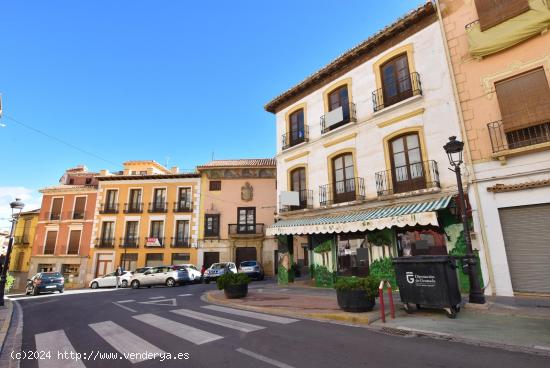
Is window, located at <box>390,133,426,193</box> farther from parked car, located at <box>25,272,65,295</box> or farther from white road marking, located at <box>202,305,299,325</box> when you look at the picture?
parked car, located at <box>25,272,65,295</box>

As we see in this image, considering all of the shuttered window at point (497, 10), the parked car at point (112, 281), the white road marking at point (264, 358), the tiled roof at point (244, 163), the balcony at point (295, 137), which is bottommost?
the parked car at point (112, 281)

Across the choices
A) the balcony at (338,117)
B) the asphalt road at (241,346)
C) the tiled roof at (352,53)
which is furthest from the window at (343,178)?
the asphalt road at (241,346)

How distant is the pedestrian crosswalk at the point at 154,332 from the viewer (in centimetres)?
496

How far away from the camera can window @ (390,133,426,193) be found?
11445mm

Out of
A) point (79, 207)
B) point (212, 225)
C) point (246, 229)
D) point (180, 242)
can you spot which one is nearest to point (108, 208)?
Result: point (79, 207)

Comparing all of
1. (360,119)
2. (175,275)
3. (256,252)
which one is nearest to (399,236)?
(360,119)

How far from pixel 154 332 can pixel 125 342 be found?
77 centimetres

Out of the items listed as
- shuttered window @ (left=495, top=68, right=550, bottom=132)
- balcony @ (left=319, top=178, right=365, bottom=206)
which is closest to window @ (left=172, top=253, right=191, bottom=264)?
balcony @ (left=319, top=178, right=365, bottom=206)

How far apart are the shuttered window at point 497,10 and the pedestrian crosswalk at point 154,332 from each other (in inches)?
461

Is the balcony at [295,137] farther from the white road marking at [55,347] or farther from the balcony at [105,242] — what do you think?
the balcony at [105,242]

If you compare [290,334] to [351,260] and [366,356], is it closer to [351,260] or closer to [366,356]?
[366,356]

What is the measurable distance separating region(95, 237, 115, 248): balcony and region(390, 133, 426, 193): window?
29.3 metres

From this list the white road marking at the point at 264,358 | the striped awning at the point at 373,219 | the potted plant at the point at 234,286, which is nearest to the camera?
the white road marking at the point at 264,358

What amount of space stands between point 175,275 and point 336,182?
13.7 m
